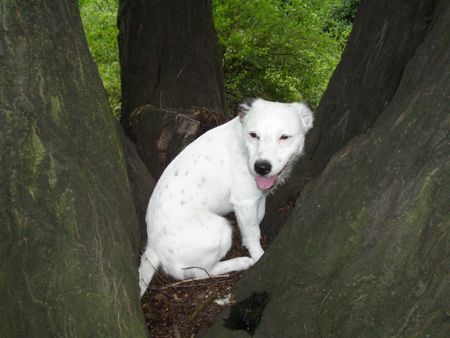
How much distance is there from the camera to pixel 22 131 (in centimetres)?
206

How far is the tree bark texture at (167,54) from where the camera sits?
19.3 ft

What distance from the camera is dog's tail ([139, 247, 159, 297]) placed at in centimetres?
379

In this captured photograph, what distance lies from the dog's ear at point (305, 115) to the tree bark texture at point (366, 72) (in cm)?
7

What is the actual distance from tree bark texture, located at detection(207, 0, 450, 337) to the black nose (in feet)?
3.08

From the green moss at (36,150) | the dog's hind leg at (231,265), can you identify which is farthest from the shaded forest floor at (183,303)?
the green moss at (36,150)

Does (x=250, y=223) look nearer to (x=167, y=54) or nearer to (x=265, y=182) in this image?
(x=265, y=182)

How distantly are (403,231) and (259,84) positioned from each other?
7635 mm

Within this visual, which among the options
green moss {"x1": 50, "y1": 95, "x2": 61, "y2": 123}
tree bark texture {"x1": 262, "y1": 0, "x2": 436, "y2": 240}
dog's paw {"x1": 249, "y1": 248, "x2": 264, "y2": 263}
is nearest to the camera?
green moss {"x1": 50, "y1": 95, "x2": 61, "y2": 123}

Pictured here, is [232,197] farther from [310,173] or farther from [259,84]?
[259,84]

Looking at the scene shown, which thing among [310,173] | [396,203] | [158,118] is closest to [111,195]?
[396,203]

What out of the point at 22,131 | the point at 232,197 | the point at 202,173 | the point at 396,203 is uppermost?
the point at 22,131

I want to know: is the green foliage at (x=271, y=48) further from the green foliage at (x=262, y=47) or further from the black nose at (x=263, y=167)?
the black nose at (x=263, y=167)

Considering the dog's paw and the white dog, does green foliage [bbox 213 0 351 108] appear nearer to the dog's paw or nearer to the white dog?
the white dog

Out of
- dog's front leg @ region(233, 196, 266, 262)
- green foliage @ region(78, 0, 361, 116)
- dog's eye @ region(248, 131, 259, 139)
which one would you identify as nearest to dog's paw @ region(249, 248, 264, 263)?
dog's front leg @ region(233, 196, 266, 262)
